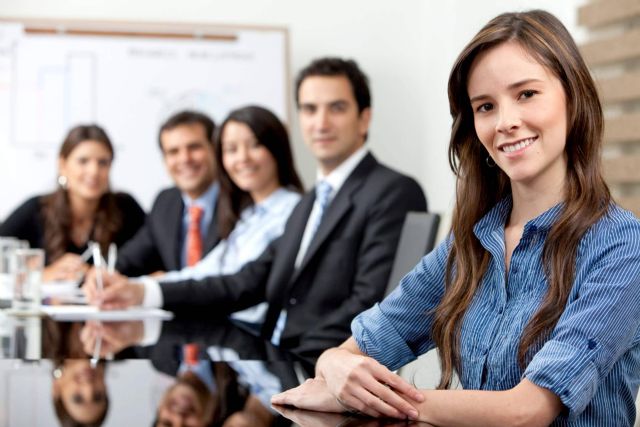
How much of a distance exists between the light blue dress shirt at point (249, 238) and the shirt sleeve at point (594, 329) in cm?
249

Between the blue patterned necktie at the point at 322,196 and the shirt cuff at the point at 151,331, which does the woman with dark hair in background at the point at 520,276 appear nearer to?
the shirt cuff at the point at 151,331

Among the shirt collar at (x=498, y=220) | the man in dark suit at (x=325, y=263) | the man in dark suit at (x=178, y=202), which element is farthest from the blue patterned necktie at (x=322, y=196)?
the shirt collar at (x=498, y=220)

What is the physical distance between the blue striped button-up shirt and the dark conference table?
0.19 metres

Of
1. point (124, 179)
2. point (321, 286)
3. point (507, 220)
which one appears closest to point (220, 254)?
point (321, 286)

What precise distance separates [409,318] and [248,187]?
2397 millimetres

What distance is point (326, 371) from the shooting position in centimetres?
144

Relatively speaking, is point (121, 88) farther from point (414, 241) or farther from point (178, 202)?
point (414, 241)

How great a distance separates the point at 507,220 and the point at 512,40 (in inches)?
10.7

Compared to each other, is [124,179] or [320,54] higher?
[320,54]

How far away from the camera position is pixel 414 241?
7.98 ft

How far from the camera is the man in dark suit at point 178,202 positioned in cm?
468

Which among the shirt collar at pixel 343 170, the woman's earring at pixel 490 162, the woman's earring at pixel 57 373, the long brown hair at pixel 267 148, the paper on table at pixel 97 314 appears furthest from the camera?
the long brown hair at pixel 267 148

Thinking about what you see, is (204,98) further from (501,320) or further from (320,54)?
(501,320)

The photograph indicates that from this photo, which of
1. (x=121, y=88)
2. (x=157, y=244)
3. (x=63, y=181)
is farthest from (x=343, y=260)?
(x=121, y=88)
